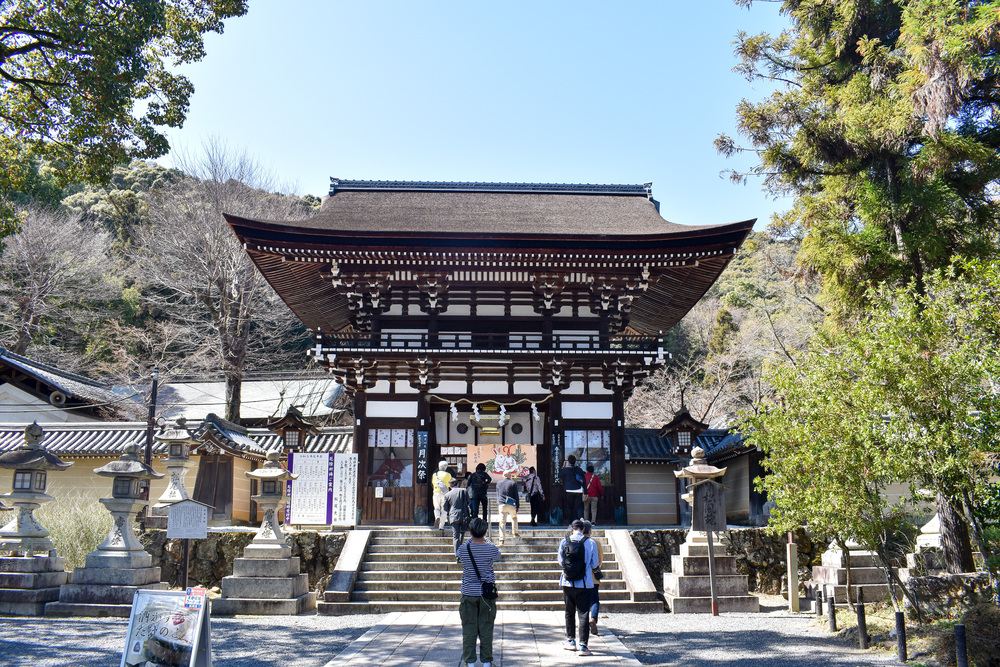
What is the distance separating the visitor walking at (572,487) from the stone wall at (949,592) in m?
6.43

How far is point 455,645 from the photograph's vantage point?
771 cm

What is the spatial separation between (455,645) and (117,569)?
18.4 feet

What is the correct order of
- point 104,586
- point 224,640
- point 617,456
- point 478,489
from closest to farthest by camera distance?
point 224,640 < point 104,586 < point 478,489 < point 617,456

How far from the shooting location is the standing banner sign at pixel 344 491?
13.6 m

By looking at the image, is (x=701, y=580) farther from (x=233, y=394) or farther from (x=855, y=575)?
(x=233, y=394)

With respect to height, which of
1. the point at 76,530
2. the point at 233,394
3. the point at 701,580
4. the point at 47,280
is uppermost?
the point at 47,280

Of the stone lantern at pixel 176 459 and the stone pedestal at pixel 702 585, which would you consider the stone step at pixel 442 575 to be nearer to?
the stone pedestal at pixel 702 585

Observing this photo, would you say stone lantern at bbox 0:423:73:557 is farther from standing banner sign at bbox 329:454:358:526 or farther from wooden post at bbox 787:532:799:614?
wooden post at bbox 787:532:799:614

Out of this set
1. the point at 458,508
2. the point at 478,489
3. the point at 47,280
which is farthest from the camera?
the point at 47,280

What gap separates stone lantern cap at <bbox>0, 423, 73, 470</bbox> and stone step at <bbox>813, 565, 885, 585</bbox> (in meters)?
12.8

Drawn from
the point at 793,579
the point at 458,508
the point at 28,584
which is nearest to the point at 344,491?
the point at 458,508

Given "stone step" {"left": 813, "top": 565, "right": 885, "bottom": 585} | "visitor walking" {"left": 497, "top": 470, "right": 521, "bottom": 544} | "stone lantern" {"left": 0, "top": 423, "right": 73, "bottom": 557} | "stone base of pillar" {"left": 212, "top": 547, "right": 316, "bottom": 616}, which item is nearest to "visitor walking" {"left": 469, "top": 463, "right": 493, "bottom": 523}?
"visitor walking" {"left": 497, "top": 470, "right": 521, "bottom": 544}

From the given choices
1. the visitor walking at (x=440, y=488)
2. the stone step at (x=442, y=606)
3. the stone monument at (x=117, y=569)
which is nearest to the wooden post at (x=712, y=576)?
the stone step at (x=442, y=606)

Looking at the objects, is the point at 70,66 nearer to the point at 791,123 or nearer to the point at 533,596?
the point at 533,596
